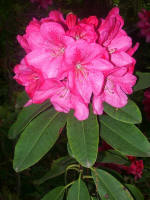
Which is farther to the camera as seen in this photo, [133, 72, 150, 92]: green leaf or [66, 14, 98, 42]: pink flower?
[133, 72, 150, 92]: green leaf

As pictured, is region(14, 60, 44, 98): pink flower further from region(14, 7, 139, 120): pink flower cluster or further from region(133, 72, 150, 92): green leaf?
region(133, 72, 150, 92): green leaf

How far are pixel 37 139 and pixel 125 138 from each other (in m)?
0.31

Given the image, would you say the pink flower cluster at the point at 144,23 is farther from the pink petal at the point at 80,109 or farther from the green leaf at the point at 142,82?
the pink petal at the point at 80,109

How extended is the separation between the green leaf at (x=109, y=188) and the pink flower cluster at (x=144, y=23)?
208cm

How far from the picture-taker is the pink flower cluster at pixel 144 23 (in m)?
2.82

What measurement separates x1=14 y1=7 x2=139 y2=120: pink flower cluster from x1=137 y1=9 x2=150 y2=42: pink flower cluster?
6.63 feet

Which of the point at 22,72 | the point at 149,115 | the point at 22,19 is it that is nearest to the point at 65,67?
the point at 22,72

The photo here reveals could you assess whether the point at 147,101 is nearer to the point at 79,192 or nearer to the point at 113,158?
the point at 113,158

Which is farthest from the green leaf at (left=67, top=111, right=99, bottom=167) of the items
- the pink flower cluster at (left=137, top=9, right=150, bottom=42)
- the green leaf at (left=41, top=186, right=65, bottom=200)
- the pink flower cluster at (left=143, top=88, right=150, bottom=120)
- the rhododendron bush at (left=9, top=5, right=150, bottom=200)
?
the pink flower cluster at (left=137, top=9, right=150, bottom=42)

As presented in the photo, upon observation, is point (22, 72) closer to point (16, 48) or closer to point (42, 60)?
point (42, 60)

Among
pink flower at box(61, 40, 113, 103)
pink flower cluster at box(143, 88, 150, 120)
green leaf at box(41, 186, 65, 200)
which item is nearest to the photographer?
pink flower at box(61, 40, 113, 103)

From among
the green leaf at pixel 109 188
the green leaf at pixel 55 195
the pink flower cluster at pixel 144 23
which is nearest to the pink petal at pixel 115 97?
the green leaf at pixel 109 188

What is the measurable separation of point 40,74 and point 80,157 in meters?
0.30

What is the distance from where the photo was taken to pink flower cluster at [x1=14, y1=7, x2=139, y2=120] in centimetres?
83
